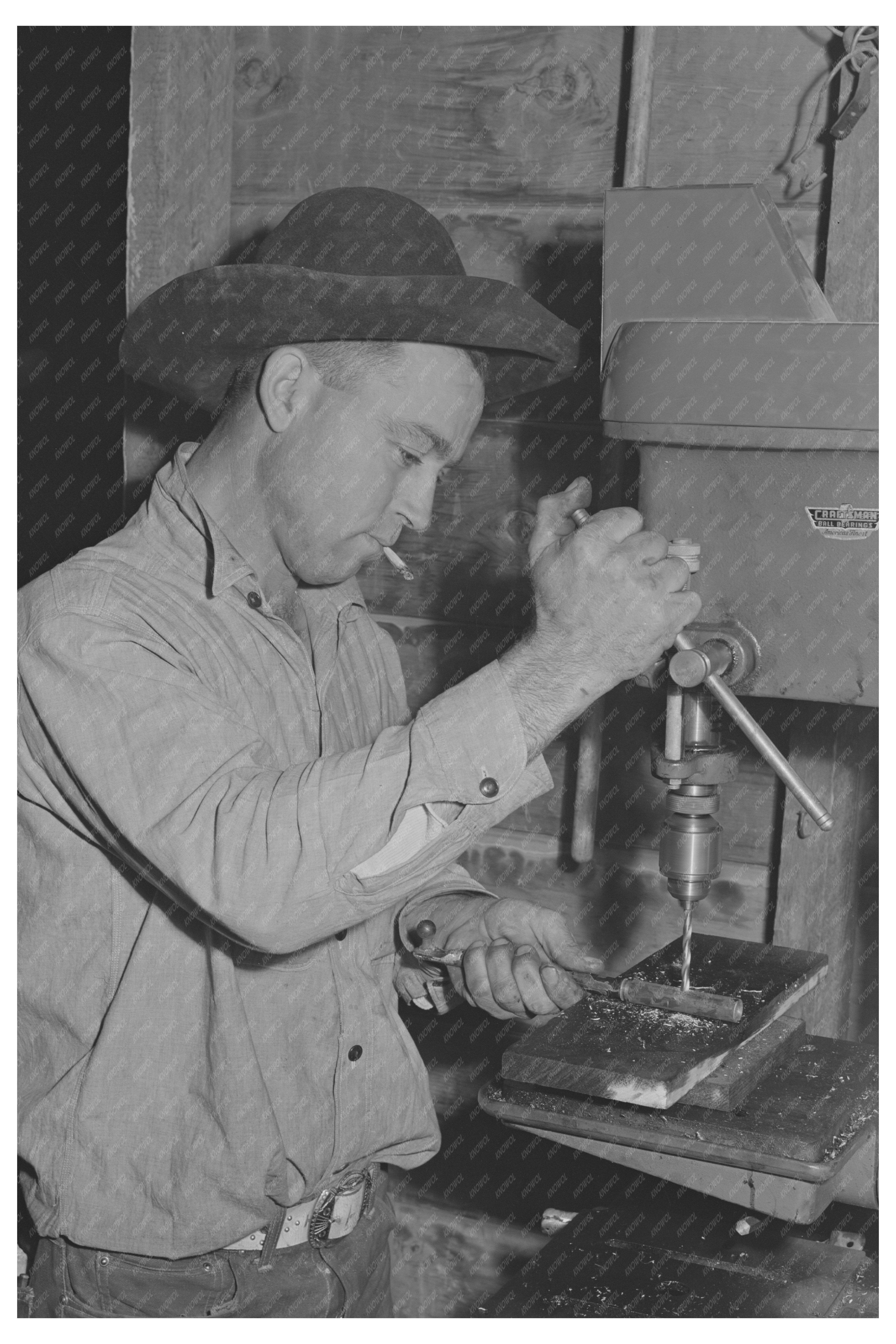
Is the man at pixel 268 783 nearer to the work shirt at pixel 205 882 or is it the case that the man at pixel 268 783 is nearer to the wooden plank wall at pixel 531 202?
the work shirt at pixel 205 882

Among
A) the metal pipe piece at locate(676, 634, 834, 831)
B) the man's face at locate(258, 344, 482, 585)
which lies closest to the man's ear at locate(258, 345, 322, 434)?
the man's face at locate(258, 344, 482, 585)

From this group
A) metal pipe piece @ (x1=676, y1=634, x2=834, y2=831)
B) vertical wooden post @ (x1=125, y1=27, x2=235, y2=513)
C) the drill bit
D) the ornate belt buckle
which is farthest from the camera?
vertical wooden post @ (x1=125, y1=27, x2=235, y2=513)

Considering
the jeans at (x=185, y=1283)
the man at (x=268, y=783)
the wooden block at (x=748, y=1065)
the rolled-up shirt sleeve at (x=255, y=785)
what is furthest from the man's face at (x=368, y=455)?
the jeans at (x=185, y=1283)

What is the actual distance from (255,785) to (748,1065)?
549 mm

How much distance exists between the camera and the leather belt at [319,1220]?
156 centimetres

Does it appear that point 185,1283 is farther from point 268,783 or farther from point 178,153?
point 178,153

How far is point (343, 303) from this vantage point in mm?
1489

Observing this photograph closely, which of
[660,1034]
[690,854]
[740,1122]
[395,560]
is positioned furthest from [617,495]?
[740,1122]

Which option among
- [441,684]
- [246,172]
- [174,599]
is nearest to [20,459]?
[246,172]

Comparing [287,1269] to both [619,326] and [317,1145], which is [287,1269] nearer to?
[317,1145]

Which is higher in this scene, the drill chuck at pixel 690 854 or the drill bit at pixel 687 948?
the drill chuck at pixel 690 854

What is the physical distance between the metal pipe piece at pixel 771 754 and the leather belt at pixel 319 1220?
27.0 inches

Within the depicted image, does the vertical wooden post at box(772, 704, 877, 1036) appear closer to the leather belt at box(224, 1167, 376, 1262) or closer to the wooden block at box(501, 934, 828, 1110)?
the wooden block at box(501, 934, 828, 1110)

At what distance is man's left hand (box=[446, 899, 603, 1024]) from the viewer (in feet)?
4.92
